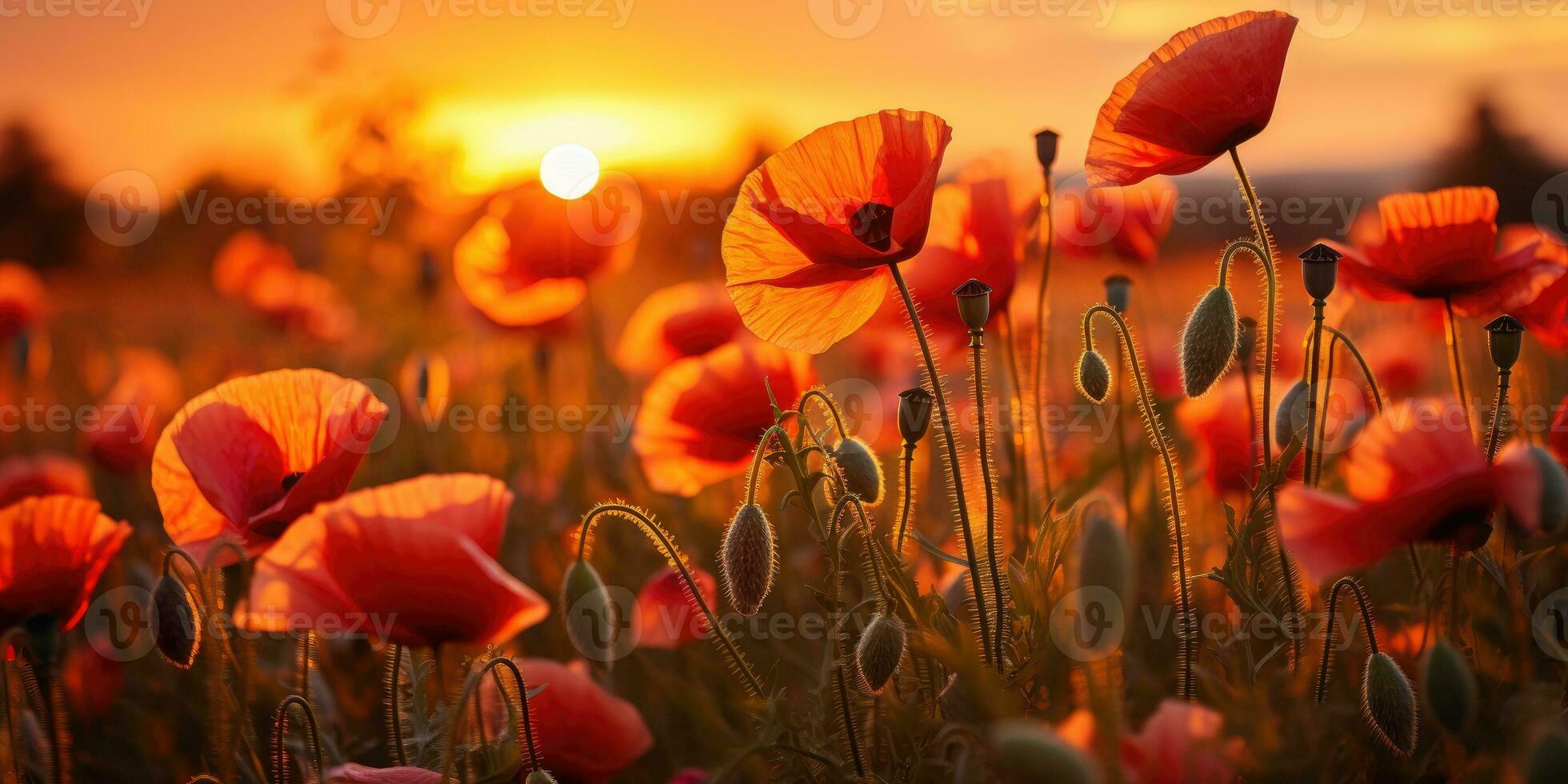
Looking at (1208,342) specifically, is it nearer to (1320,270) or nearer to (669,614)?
(1320,270)

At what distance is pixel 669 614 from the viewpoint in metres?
2.03

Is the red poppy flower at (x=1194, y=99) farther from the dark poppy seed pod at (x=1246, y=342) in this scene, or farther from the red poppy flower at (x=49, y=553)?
the red poppy flower at (x=49, y=553)

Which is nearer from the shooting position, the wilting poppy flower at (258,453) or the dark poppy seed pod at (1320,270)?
the dark poppy seed pod at (1320,270)

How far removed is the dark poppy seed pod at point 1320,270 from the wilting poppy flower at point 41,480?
2382mm

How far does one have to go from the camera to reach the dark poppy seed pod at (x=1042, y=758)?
0.94 metres

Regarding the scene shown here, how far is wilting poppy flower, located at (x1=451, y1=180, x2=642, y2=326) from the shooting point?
10.2 feet

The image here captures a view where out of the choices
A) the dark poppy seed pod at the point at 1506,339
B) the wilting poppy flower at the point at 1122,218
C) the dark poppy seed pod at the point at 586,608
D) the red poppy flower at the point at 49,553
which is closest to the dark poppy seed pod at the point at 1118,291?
the wilting poppy flower at the point at 1122,218

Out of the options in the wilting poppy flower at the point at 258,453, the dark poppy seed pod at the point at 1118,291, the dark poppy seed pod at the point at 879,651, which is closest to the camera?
the dark poppy seed pod at the point at 879,651

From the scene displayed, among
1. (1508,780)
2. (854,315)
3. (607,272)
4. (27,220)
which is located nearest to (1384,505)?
(1508,780)

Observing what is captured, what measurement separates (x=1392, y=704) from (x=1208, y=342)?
484mm

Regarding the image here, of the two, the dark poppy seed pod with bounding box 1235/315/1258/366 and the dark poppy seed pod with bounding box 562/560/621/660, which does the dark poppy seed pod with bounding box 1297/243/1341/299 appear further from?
the dark poppy seed pod with bounding box 562/560/621/660

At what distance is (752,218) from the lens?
149 centimetres

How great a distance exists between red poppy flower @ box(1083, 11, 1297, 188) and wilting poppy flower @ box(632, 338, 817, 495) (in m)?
0.75

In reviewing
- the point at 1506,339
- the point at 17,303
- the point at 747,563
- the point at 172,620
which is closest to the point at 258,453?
the point at 172,620
